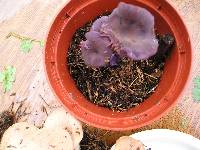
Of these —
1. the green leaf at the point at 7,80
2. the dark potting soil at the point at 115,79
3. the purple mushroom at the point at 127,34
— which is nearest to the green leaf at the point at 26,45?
the green leaf at the point at 7,80

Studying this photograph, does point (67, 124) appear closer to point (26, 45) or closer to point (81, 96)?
point (81, 96)

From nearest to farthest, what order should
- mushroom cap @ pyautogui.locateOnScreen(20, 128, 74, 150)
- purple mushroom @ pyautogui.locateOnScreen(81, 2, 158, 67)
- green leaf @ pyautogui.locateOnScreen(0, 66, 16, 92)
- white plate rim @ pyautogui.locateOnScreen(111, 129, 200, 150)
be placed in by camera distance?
purple mushroom @ pyautogui.locateOnScreen(81, 2, 158, 67), mushroom cap @ pyautogui.locateOnScreen(20, 128, 74, 150), white plate rim @ pyautogui.locateOnScreen(111, 129, 200, 150), green leaf @ pyautogui.locateOnScreen(0, 66, 16, 92)

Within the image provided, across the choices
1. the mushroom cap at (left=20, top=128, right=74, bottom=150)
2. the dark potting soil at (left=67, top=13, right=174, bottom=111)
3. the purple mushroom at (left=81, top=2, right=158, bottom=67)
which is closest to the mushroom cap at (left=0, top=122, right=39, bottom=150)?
the mushroom cap at (left=20, top=128, right=74, bottom=150)

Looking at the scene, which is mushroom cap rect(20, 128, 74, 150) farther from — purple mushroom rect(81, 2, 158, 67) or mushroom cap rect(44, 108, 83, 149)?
purple mushroom rect(81, 2, 158, 67)

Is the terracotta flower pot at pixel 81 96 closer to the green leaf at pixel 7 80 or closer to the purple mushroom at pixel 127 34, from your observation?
the purple mushroom at pixel 127 34

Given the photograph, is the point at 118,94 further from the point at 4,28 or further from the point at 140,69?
the point at 4,28

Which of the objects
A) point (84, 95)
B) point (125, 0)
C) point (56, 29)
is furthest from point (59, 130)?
point (125, 0)
